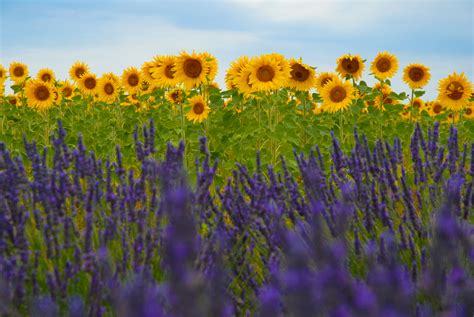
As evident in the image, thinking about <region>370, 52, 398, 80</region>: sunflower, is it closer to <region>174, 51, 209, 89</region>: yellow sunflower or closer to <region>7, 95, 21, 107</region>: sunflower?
<region>174, 51, 209, 89</region>: yellow sunflower

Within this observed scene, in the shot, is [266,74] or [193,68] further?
[193,68]

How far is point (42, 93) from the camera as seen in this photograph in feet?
32.2

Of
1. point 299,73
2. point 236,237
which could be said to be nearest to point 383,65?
point 299,73

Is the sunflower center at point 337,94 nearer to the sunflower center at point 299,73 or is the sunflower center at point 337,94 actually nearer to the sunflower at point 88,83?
the sunflower center at point 299,73

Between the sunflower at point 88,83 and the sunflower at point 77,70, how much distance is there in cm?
90

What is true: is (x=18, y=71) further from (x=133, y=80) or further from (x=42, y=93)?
(x=133, y=80)

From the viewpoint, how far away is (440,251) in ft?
5.09

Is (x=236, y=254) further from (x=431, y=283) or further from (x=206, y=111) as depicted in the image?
(x=206, y=111)

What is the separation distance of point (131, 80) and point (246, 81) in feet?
12.7

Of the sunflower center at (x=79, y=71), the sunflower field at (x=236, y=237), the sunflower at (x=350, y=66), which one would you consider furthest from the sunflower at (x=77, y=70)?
the sunflower field at (x=236, y=237)

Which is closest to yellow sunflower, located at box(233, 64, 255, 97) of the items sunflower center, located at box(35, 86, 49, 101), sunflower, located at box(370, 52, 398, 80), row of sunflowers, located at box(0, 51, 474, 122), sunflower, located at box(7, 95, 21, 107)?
row of sunflowers, located at box(0, 51, 474, 122)

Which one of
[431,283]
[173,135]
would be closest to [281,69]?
[173,135]

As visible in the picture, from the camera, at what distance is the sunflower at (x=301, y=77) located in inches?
289

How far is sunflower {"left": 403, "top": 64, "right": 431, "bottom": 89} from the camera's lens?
9.48m
